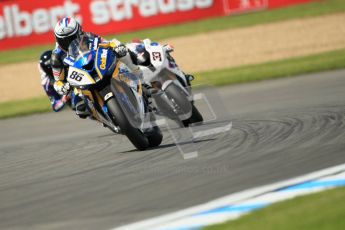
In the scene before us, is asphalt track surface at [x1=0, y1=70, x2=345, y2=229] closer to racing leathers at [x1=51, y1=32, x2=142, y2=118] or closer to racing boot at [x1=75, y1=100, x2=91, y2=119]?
racing boot at [x1=75, y1=100, x2=91, y2=119]

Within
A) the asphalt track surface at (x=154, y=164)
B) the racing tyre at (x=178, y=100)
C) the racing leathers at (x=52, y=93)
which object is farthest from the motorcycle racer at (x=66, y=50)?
the racing leathers at (x=52, y=93)

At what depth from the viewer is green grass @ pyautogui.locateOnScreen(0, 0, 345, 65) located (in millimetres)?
26750

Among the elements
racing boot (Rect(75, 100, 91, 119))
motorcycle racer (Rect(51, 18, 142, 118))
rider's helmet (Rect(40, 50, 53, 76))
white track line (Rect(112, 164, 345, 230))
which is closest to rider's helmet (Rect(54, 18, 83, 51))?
motorcycle racer (Rect(51, 18, 142, 118))

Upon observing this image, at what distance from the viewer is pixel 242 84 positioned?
16.6 metres

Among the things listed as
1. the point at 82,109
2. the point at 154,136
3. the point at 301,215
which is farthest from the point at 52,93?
the point at 301,215

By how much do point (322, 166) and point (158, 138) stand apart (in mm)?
3068

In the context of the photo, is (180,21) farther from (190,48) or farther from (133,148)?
(133,148)

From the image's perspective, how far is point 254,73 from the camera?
1748 centimetres

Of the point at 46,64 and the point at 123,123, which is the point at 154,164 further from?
the point at 46,64

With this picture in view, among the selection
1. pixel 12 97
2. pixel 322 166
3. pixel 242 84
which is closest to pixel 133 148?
pixel 322 166

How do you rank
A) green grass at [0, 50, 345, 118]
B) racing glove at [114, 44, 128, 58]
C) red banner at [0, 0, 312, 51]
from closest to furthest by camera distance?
racing glove at [114, 44, 128, 58] → green grass at [0, 50, 345, 118] → red banner at [0, 0, 312, 51]

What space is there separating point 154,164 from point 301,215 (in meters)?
3.33

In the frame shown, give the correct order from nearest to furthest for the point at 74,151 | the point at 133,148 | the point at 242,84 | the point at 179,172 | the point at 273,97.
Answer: the point at 179,172
the point at 133,148
the point at 74,151
the point at 273,97
the point at 242,84

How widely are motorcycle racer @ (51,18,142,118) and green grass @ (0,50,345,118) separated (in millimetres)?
6353
